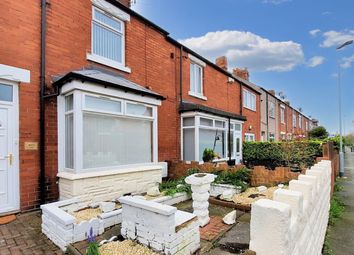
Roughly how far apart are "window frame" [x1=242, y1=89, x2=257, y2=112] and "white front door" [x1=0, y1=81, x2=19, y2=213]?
15769mm

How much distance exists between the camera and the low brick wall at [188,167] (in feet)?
26.7

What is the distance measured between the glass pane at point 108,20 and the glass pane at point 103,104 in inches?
122

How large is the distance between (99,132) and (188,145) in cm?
538

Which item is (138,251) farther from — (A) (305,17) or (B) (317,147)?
(A) (305,17)

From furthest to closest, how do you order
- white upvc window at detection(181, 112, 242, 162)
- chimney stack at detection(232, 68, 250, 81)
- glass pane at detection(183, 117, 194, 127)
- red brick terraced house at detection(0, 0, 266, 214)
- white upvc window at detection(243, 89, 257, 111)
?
chimney stack at detection(232, 68, 250, 81)
white upvc window at detection(243, 89, 257, 111)
glass pane at detection(183, 117, 194, 127)
white upvc window at detection(181, 112, 242, 162)
red brick terraced house at detection(0, 0, 266, 214)

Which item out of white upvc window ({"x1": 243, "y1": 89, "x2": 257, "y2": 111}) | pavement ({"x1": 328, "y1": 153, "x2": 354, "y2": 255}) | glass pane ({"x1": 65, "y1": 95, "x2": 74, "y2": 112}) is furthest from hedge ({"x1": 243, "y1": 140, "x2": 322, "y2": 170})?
glass pane ({"x1": 65, "y1": 95, "x2": 74, "y2": 112})

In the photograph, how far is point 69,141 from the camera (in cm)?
614

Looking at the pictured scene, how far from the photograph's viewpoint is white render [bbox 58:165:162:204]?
5.58m

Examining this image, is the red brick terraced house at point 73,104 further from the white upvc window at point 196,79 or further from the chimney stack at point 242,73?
the chimney stack at point 242,73

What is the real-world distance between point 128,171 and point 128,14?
5.60 m

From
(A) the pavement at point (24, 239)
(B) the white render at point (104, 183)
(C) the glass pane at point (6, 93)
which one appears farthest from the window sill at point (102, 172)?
(C) the glass pane at point (6, 93)

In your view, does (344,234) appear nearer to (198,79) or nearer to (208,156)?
(208,156)

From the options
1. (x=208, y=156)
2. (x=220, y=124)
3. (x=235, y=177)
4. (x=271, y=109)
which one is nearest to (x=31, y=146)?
(x=235, y=177)

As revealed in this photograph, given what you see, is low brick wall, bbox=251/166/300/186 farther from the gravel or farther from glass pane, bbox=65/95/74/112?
glass pane, bbox=65/95/74/112
